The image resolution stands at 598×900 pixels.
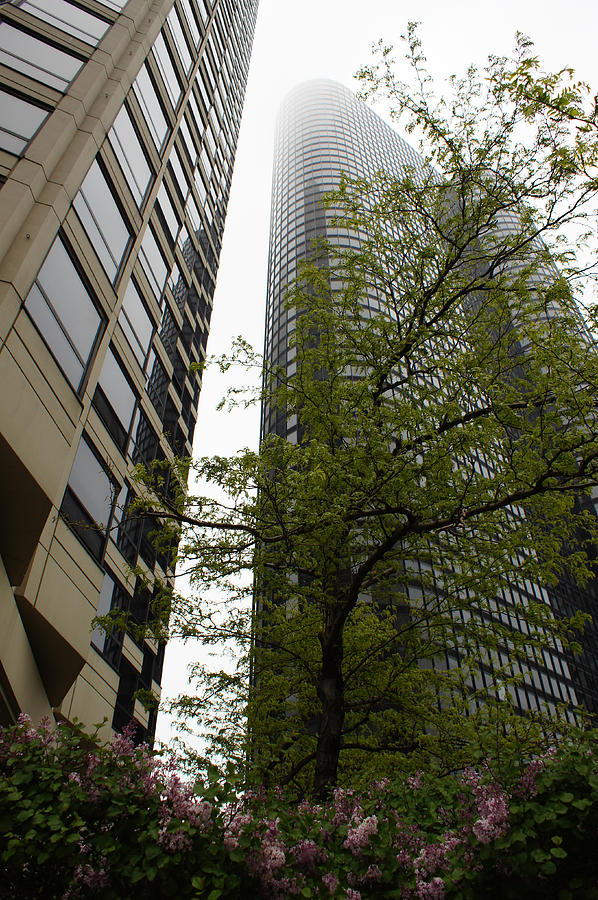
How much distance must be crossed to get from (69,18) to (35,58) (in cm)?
290

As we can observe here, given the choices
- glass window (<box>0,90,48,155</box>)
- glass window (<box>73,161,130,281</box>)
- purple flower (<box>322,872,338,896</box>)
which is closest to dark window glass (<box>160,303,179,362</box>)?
glass window (<box>73,161,130,281</box>)

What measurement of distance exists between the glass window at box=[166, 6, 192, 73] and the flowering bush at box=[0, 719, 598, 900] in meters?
29.6

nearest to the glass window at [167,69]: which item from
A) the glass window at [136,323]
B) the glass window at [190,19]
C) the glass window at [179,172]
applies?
the glass window at [179,172]

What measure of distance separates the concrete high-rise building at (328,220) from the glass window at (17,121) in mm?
23137

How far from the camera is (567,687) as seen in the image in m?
47.6

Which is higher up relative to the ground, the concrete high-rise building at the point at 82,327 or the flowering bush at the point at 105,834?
the concrete high-rise building at the point at 82,327

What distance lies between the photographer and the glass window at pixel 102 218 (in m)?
15.8

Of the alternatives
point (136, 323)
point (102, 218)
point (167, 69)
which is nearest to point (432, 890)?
point (102, 218)

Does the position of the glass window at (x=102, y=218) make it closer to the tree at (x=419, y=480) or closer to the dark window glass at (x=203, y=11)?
the tree at (x=419, y=480)

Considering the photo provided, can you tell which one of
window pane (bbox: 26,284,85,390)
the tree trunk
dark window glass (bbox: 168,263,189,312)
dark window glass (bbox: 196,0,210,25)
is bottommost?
the tree trunk

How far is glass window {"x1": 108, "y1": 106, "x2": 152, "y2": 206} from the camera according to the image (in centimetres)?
1836

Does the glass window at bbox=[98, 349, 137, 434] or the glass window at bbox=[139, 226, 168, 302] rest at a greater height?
the glass window at bbox=[139, 226, 168, 302]

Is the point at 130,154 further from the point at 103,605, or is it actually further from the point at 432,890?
the point at 432,890

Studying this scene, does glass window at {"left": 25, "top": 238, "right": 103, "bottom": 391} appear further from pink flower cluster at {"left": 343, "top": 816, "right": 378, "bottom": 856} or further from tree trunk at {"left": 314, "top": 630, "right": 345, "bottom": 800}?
pink flower cluster at {"left": 343, "top": 816, "right": 378, "bottom": 856}
